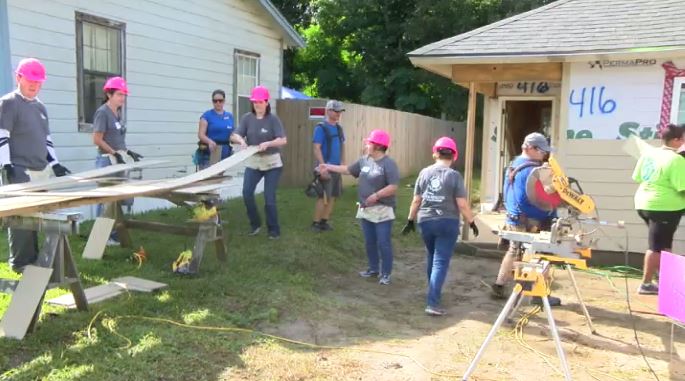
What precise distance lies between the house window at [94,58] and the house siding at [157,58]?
0.10 meters

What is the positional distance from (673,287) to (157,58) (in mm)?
7954

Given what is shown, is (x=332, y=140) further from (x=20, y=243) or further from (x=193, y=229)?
(x=20, y=243)

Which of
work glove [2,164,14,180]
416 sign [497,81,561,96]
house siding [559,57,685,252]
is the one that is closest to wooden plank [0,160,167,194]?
work glove [2,164,14,180]

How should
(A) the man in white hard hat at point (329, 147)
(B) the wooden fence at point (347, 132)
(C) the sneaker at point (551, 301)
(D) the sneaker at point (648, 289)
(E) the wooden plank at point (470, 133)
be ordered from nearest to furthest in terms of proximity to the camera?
(C) the sneaker at point (551, 301) → (D) the sneaker at point (648, 289) → (A) the man in white hard hat at point (329, 147) → (E) the wooden plank at point (470, 133) → (B) the wooden fence at point (347, 132)

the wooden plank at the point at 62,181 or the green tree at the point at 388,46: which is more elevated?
the green tree at the point at 388,46

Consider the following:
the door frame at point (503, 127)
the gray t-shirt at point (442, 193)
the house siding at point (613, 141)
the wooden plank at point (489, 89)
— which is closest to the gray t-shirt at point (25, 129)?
the gray t-shirt at point (442, 193)

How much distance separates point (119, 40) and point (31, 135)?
409cm

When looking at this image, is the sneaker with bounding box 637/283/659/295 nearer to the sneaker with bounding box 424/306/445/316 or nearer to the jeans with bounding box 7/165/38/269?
the sneaker with bounding box 424/306/445/316

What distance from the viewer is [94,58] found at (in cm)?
845

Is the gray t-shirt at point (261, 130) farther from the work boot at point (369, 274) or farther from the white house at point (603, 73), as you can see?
the white house at point (603, 73)

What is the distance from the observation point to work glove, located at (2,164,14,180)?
16.7 ft

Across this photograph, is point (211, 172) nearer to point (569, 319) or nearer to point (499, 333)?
point (499, 333)

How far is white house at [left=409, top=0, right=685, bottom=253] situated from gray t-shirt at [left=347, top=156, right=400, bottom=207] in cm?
264

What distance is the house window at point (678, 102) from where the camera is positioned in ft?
24.7
